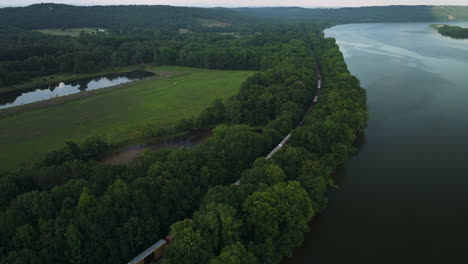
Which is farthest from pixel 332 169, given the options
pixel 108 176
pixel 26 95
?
pixel 26 95

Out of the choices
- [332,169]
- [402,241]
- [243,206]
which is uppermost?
[243,206]

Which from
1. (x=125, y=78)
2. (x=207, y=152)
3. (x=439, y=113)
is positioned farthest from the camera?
(x=125, y=78)

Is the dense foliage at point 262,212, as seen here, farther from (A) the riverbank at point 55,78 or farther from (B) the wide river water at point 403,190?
(A) the riverbank at point 55,78

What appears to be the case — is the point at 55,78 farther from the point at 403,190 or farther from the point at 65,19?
the point at 65,19

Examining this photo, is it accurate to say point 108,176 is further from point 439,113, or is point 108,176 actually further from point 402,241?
point 439,113

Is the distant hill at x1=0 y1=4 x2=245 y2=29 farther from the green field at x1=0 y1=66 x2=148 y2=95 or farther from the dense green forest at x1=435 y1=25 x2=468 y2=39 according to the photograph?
the dense green forest at x1=435 y1=25 x2=468 y2=39
